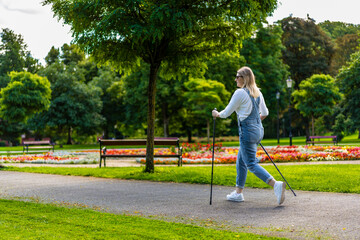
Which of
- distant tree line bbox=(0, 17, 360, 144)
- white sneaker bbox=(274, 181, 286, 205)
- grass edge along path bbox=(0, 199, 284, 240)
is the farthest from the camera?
distant tree line bbox=(0, 17, 360, 144)

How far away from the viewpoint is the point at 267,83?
39.8 meters

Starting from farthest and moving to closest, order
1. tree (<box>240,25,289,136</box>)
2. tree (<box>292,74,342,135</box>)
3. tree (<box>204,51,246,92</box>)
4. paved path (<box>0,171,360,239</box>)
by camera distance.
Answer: tree (<box>240,25,289,136</box>) < tree (<box>204,51,246,92</box>) < tree (<box>292,74,342,135</box>) < paved path (<box>0,171,360,239</box>)

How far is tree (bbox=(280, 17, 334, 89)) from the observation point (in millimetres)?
→ 45562

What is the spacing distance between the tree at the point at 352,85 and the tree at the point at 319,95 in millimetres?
834

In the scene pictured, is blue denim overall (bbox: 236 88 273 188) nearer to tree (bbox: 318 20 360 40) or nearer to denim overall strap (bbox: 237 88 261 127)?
denim overall strap (bbox: 237 88 261 127)

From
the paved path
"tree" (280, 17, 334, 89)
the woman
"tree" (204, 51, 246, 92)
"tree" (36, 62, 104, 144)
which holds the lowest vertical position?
the paved path

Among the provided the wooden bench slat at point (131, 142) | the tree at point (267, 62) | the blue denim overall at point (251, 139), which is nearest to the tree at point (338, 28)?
the tree at point (267, 62)

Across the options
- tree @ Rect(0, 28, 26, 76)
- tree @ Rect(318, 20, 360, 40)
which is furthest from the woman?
tree @ Rect(318, 20, 360, 40)

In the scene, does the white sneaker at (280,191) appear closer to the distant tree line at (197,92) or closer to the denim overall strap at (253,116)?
the denim overall strap at (253,116)

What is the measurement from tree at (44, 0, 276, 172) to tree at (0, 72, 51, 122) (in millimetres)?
23536

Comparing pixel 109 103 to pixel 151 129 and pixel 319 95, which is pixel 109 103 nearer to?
pixel 319 95

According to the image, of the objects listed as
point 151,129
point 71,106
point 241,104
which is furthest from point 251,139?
point 71,106

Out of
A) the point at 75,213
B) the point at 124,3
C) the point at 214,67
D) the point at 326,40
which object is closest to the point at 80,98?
the point at 214,67

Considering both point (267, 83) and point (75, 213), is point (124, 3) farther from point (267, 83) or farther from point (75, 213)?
point (267, 83)
